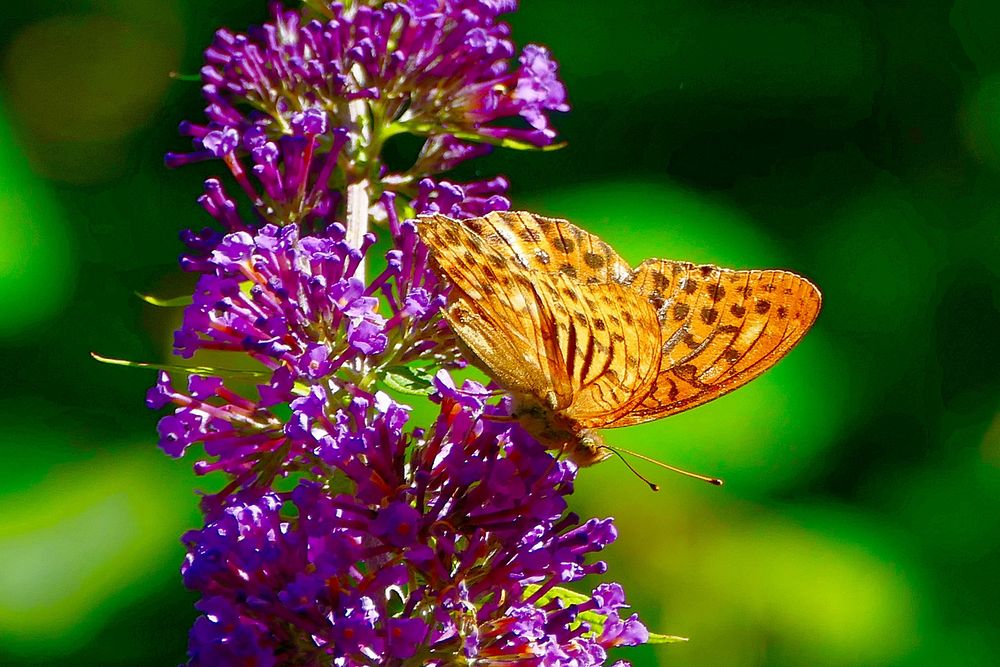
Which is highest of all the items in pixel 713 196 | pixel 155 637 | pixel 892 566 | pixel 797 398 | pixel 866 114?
pixel 866 114

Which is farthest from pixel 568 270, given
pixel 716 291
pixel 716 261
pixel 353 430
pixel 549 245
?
pixel 716 261

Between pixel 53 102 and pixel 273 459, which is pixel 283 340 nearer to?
pixel 273 459

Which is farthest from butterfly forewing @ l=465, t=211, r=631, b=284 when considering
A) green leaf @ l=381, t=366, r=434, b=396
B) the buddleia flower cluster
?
green leaf @ l=381, t=366, r=434, b=396

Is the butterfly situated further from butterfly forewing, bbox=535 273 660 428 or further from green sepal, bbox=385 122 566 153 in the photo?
green sepal, bbox=385 122 566 153

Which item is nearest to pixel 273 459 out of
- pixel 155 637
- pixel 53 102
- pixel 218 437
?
pixel 218 437

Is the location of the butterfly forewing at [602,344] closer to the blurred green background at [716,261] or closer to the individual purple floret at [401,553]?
the individual purple floret at [401,553]
